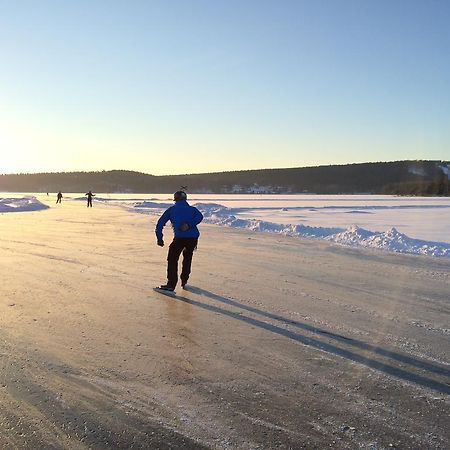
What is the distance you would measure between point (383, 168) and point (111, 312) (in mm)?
138062

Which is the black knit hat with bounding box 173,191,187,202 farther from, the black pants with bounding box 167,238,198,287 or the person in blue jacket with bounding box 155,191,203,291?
the black pants with bounding box 167,238,198,287

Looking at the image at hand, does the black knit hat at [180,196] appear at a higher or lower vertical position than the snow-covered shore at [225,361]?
higher

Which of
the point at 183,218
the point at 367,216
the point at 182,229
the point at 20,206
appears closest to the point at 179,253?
the point at 182,229

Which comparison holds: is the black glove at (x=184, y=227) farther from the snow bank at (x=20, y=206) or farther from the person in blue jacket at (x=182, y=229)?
the snow bank at (x=20, y=206)

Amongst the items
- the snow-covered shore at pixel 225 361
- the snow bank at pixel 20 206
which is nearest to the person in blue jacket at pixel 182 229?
the snow-covered shore at pixel 225 361

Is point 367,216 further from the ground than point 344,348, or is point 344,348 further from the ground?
point 367,216

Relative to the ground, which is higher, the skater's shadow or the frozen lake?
the frozen lake

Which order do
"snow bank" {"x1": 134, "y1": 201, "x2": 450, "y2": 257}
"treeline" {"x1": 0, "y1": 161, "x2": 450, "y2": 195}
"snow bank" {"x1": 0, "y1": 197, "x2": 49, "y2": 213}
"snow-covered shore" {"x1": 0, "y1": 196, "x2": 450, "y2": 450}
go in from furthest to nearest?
"treeline" {"x1": 0, "y1": 161, "x2": 450, "y2": 195} → "snow bank" {"x1": 0, "y1": 197, "x2": 49, "y2": 213} → "snow bank" {"x1": 134, "y1": 201, "x2": 450, "y2": 257} → "snow-covered shore" {"x1": 0, "y1": 196, "x2": 450, "y2": 450}

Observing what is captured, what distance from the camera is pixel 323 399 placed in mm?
3051

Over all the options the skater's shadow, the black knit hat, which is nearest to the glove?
the black knit hat

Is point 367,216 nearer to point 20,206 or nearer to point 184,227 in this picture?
point 184,227

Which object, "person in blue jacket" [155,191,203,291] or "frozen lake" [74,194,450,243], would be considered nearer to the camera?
"person in blue jacket" [155,191,203,291]

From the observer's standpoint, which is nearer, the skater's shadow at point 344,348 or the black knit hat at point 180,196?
the skater's shadow at point 344,348

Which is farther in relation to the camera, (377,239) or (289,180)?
(289,180)
